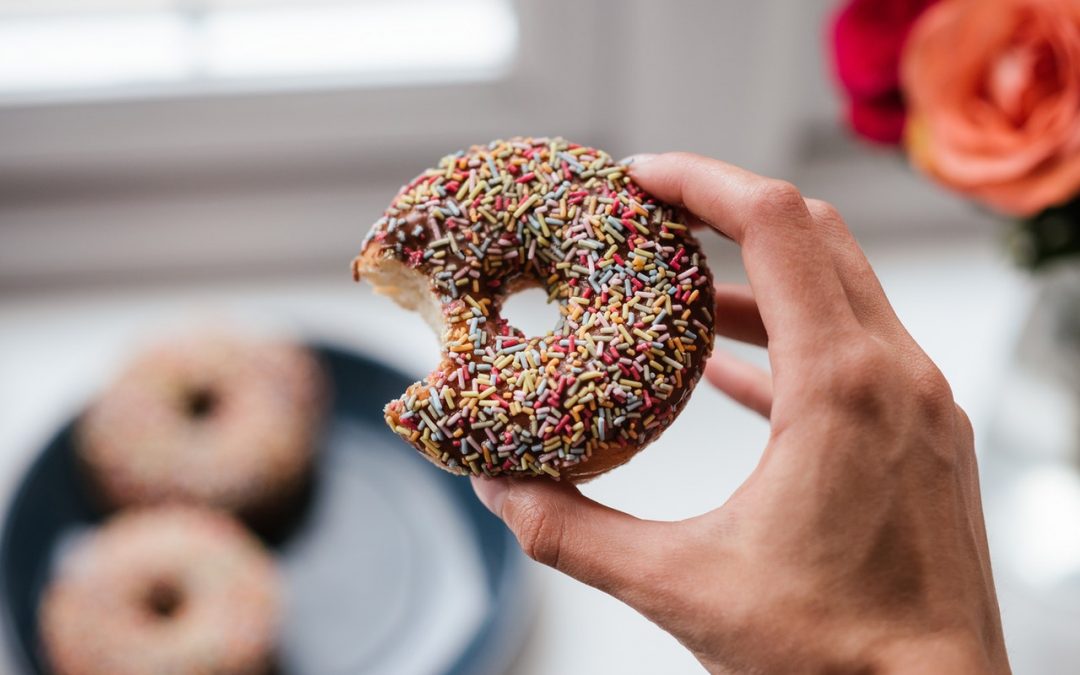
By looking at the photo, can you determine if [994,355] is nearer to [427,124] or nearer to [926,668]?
[427,124]

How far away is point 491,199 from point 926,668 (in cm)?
59

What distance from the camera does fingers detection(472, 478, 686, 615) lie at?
92 cm

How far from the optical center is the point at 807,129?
207 cm

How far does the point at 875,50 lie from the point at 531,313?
0.88 metres

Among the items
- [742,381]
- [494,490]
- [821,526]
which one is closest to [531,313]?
[742,381]

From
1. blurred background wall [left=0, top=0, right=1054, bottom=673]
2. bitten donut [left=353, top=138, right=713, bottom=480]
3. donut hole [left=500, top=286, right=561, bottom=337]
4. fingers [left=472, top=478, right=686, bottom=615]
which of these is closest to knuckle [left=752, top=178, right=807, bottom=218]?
bitten donut [left=353, top=138, right=713, bottom=480]

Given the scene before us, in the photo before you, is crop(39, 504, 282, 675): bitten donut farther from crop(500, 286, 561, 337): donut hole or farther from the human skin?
the human skin

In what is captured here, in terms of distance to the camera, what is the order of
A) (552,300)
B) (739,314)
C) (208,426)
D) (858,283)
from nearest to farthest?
(858,283), (552,300), (739,314), (208,426)

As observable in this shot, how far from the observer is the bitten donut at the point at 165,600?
1637 mm

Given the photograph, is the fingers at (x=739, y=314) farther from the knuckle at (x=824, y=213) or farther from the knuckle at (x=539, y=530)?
the knuckle at (x=539, y=530)

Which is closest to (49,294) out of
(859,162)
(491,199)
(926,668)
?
(491,199)

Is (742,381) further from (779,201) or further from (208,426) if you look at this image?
(208,426)

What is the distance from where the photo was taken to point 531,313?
2.04 meters

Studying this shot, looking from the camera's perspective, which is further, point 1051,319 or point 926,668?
point 1051,319
